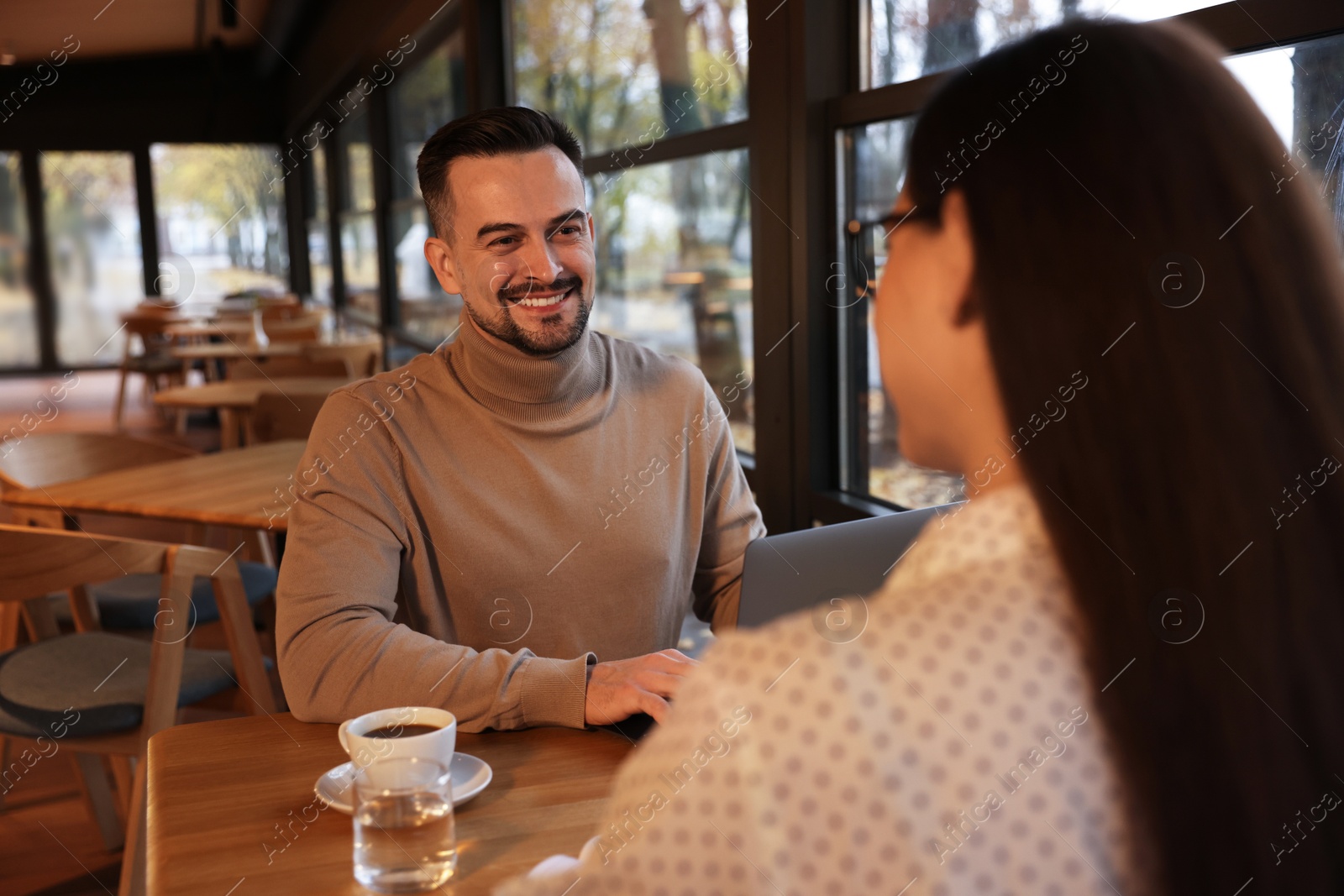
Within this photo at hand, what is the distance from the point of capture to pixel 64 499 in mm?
2391

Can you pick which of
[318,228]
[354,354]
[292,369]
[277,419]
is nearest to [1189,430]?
[277,419]

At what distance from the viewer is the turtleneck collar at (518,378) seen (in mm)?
1521

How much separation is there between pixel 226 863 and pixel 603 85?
3550 mm

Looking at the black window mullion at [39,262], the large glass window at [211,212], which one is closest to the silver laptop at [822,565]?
the large glass window at [211,212]

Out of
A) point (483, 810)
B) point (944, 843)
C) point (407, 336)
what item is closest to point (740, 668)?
point (944, 843)

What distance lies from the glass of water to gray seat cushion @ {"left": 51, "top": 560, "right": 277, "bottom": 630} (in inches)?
63.2

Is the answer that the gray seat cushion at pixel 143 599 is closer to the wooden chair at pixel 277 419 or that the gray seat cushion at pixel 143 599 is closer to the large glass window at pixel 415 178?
the wooden chair at pixel 277 419

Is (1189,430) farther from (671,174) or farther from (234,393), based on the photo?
(234,393)

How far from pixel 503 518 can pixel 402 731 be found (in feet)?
1.66

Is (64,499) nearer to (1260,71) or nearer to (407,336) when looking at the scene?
(1260,71)

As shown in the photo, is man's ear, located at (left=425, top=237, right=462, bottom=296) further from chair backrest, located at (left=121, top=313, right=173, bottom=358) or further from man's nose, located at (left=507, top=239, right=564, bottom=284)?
chair backrest, located at (left=121, top=313, right=173, bottom=358)

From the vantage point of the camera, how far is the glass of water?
83 cm

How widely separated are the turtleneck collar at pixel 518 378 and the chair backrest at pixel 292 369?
2.99 metres

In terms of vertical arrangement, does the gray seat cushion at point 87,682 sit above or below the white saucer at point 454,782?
below
